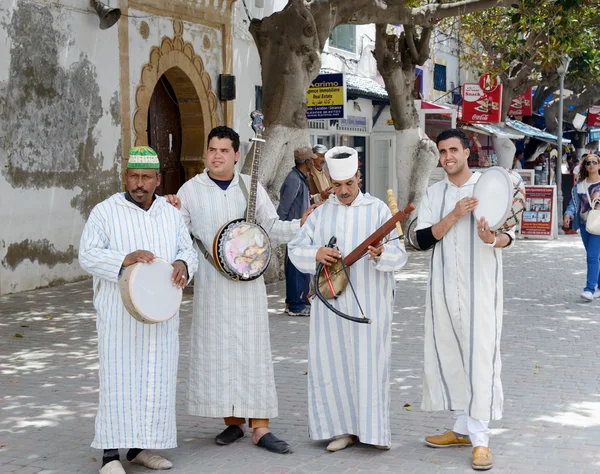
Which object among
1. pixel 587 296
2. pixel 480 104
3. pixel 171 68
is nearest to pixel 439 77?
pixel 480 104

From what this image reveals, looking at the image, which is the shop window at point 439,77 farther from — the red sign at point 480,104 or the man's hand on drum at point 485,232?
the man's hand on drum at point 485,232

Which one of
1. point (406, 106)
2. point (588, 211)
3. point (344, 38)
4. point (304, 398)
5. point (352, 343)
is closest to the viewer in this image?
point (352, 343)

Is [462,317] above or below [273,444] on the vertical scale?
above

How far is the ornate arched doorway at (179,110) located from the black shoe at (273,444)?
394 inches

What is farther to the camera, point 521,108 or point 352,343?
point 521,108

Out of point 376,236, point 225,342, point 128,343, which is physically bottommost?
point 225,342

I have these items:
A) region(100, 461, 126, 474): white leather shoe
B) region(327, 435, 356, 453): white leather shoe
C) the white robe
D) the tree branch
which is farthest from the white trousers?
the tree branch

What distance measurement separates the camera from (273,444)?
5887mm

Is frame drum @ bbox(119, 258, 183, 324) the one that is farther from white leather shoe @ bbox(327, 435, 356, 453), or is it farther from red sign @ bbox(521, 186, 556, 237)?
red sign @ bbox(521, 186, 556, 237)

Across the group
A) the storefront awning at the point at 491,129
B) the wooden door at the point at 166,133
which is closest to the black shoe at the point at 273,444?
the wooden door at the point at 166,133

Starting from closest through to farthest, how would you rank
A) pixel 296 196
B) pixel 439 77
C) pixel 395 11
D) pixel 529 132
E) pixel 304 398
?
pixel 304 398 → pixel 296 196 → pixel 395 11 → pixel 529 132 → pixel 439 77

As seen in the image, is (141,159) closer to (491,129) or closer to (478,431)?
(478,431)

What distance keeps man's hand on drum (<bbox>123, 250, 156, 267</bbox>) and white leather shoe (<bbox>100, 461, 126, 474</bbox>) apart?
3.53 feet

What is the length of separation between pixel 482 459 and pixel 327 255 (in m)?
1.43
